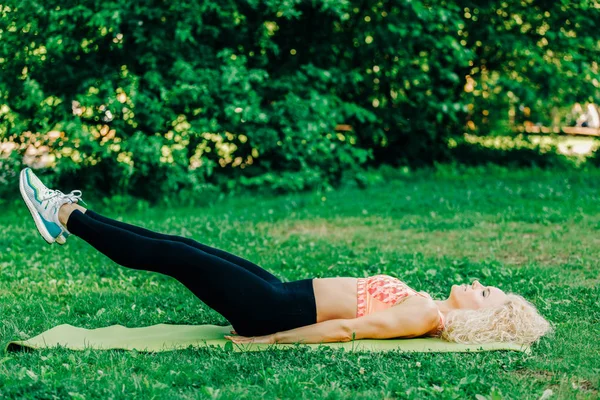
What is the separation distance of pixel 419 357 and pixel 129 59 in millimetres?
7358

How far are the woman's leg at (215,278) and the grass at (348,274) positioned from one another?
0.81ft

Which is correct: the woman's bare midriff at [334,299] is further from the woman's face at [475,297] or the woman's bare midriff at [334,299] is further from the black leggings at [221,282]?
the woman's face at [475,297]

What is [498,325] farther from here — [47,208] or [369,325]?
[47,208]

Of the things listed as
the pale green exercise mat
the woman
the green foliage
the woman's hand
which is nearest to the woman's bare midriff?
the woman

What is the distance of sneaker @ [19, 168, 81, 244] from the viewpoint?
4.79m

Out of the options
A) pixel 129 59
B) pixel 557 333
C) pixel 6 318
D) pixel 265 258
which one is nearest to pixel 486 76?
pixel 129 59

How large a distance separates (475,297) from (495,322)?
0.20 meters

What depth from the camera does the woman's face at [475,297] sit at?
4629mm

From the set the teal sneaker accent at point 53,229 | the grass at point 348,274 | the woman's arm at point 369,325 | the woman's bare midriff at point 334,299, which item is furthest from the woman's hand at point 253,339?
the teal sneaker accent at point 53,229

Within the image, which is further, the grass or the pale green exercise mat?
the pale green exercise mat

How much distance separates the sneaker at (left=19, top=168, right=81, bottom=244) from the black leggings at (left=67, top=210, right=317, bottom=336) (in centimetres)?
30

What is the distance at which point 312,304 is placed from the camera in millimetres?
4520

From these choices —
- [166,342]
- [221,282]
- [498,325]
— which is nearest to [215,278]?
[221,282]

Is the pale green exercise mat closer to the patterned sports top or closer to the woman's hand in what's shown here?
the woman's hand
